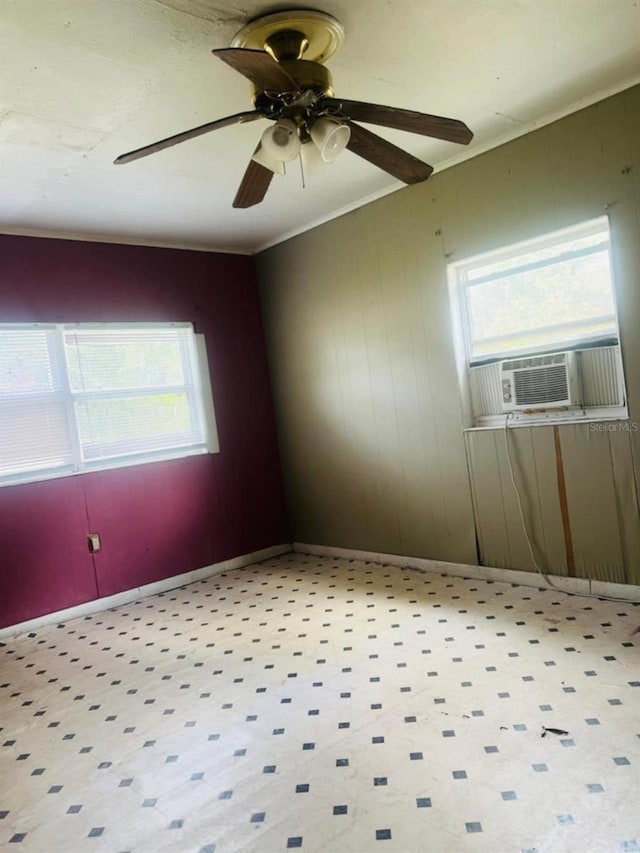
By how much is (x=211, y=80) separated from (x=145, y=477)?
2.92 m

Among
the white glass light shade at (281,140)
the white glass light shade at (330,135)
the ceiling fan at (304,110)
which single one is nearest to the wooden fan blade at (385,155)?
the ceiling fan at (304,110)

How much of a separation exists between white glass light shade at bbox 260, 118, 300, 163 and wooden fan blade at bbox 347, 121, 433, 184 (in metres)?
0.27

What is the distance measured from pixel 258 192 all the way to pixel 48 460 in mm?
2555

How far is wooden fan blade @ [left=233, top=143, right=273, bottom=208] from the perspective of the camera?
8.10ft

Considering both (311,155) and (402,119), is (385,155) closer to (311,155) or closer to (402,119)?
(402,119)

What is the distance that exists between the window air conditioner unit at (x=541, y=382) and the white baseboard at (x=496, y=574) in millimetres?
1031

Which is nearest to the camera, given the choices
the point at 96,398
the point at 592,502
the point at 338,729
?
the point at 338,729

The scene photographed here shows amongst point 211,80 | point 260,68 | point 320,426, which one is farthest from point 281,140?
point 320,426

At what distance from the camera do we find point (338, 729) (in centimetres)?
238

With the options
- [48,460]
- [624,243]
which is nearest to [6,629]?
[48,460]

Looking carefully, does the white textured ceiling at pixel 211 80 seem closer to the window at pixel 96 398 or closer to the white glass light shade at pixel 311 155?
the white glass light shade at pixel 311 155

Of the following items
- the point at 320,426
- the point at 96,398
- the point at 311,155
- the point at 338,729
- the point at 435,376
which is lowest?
the point at 338,729

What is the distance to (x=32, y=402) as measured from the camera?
160 inches

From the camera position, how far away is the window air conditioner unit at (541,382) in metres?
3.40
